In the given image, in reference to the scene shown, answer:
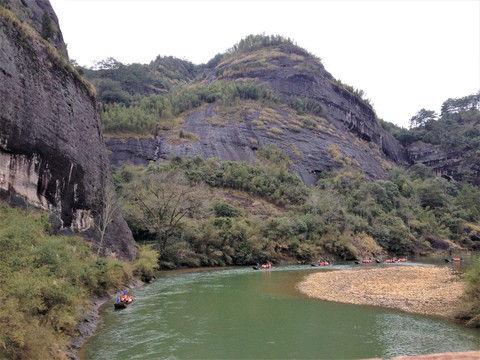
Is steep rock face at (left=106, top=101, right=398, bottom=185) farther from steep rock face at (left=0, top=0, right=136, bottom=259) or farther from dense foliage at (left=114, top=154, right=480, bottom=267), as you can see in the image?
steep rock face at (left=0, top=0, right=136, bottom=259)

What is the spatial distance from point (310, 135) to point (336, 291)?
2598 inches

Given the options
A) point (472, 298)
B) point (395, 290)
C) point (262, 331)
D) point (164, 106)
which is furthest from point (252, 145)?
point (262, 331)

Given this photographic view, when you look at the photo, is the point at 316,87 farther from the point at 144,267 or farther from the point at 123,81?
the point at 144,267

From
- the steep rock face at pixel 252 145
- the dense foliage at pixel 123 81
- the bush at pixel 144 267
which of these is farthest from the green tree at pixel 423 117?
the bush at pixel 144 267

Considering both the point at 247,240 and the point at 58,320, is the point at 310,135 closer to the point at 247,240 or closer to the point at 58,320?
the point at 247,240

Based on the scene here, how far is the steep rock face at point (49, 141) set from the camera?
2091 cm

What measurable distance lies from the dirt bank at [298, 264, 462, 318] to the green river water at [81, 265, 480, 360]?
1.36 meters

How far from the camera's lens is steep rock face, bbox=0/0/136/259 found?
20.9m

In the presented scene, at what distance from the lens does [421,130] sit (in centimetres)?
12344

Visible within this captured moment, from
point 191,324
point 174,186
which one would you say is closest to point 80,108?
point 174,186

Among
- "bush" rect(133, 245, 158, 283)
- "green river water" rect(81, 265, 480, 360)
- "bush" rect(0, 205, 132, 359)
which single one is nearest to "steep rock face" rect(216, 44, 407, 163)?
"bush" rect(133, 245, 158, 283)

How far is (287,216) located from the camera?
5200 cm

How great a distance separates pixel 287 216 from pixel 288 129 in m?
36.1

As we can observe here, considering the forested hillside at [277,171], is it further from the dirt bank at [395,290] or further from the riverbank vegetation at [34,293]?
the riverbank vegetation at [34,293]
